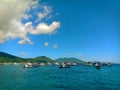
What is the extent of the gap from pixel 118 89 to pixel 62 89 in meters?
16.8

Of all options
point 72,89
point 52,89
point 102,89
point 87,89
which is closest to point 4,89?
point 52,89

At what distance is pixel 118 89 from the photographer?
62.4m

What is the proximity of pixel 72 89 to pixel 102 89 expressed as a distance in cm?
873

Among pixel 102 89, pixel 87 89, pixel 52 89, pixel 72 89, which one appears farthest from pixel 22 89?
pixel 102 89

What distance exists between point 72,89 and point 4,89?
19527 millimetres

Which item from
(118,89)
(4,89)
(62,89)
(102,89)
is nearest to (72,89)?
(62,89)

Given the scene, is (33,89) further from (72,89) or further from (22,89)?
(72,89)

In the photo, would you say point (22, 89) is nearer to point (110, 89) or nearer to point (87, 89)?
point (87, 89)

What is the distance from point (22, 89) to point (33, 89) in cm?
314

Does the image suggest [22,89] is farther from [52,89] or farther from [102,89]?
[102,89]

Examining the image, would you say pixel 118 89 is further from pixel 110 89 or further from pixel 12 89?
Result: pixel 12 89

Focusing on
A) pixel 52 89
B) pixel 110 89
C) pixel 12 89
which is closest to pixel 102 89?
pixel 110 89

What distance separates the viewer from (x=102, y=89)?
6066 cm

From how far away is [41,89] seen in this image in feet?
199
